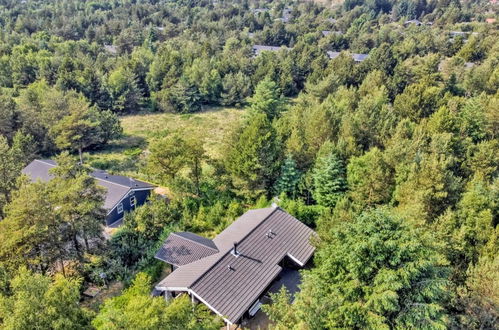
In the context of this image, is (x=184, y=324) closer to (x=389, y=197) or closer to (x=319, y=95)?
(x=389, y=197)

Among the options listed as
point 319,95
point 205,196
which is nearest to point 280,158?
point 205,196

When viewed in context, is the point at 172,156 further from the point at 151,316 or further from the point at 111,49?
the point at 111,49

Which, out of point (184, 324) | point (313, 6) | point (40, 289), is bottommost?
point (313, 6)

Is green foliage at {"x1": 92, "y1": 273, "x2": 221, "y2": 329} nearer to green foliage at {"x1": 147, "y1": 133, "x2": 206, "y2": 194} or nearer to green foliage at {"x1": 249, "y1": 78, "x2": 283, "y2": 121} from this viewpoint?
green foliage at {"x1": 147, "y1": 133, "x2": 206, "y2": 194}

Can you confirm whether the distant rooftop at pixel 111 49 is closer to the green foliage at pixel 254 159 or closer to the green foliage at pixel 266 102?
the green foliage at pixel 266 102

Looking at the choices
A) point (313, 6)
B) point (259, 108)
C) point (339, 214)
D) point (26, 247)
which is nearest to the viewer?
point (26, 247)

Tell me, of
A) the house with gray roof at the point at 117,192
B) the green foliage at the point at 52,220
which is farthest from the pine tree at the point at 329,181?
the green foliage at the point at 52,220

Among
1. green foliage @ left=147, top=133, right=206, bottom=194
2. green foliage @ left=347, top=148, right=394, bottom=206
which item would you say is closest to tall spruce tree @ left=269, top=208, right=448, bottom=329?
green foliage @ left=347, top=148, right=394, bottom=206
